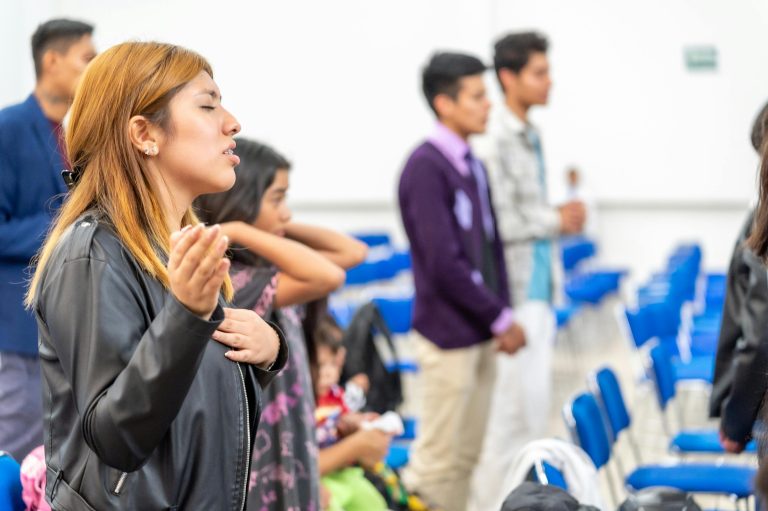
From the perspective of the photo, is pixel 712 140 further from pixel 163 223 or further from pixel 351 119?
pixel 163 223

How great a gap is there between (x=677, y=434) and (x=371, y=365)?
1.18m

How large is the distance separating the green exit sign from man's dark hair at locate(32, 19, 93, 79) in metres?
7.04

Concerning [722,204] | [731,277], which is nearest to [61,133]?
[731,277]

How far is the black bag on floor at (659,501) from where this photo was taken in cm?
237

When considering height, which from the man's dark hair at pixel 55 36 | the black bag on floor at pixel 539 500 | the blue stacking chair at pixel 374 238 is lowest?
the blue stacking chair at pixel 374 238

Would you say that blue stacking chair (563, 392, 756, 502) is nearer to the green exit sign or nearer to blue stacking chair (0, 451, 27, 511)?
blue stacking chair (0, 451, 27, 511)

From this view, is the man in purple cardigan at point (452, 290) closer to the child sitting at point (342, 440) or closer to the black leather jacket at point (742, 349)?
the child sitting at point (342, 440)

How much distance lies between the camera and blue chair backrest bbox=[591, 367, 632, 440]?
3.60 m

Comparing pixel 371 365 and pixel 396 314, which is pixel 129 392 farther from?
pixel 396 314

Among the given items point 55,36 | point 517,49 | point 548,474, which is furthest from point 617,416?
point 55,36

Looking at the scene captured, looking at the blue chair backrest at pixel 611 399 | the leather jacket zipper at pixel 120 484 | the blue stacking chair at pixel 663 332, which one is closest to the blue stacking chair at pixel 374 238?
the blue stacking chair at pixel 663 332

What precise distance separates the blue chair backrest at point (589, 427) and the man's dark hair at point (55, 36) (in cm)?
174

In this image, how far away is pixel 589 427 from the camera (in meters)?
3.19

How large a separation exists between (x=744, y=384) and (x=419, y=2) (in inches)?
281
